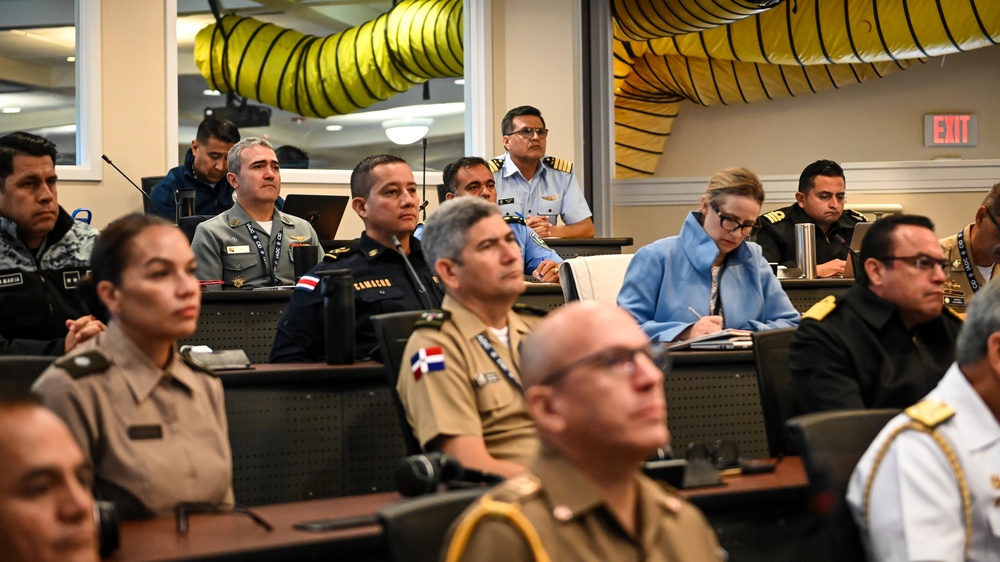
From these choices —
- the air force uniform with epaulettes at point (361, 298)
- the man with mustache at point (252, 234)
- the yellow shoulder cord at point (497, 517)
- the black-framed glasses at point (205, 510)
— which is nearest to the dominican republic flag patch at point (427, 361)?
the black-framed glasses at point (205, 510)

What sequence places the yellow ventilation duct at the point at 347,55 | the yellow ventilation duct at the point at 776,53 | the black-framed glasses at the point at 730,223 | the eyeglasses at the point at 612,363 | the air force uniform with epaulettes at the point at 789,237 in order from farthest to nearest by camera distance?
the yellow ventilation duct at the point at 347,55, the yellow ventilation duct at the point at 776,53, the air force uniform with epaulettes at the point at 789,237, the black-framed glasses at the point at 730,223, the eyeglasses at the point at 612,363

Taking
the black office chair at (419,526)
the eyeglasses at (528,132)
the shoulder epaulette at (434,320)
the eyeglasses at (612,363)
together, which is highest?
the eyeglasses at (528,132)

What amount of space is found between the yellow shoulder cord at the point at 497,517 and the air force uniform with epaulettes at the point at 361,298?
6.30 feet

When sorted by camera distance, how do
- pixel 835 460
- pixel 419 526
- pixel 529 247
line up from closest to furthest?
pixel 419 526 → pixel 835 460 → pixel 529 247

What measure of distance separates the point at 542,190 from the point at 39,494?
5.29 metres

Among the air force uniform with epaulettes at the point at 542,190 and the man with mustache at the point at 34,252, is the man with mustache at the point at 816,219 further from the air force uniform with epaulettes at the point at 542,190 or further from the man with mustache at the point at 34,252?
the man with mustache at the point at 34,252

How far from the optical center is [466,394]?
2.54 metres

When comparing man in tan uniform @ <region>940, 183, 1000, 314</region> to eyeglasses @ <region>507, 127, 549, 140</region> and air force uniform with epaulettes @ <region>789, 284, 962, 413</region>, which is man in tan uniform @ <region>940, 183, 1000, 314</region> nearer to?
air force uniform with epaulettes @ <region>789, 284, 962, 413</region>

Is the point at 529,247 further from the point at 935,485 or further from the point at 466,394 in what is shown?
the point at 935,485

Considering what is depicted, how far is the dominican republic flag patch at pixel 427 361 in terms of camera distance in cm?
253

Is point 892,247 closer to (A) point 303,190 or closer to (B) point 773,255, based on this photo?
(B) point 773,255

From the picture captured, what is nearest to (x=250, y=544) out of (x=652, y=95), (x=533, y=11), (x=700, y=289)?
(x=700, y=289)

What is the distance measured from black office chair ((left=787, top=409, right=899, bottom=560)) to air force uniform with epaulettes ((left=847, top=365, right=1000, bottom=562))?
0.10ft

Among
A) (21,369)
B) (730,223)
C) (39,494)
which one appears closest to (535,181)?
(730,223)
